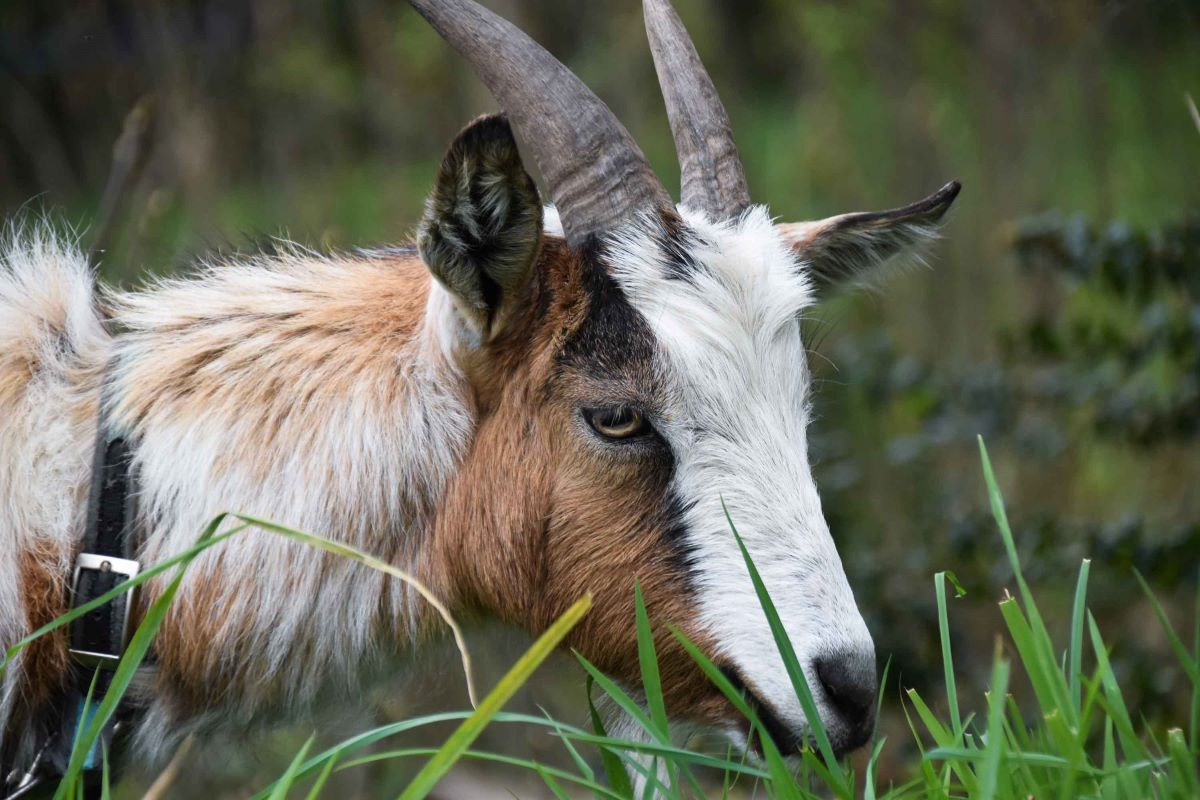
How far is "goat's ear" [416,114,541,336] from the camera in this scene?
278 cm

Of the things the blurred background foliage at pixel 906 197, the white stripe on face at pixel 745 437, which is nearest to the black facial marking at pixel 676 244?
the white stripe on face at pixel 745 437

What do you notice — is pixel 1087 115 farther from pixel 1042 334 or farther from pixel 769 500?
pixel 769 500

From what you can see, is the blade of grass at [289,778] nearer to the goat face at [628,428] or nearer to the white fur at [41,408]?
the goat face at [628,428]

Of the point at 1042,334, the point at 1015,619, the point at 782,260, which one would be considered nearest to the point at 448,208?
the point at 782,260

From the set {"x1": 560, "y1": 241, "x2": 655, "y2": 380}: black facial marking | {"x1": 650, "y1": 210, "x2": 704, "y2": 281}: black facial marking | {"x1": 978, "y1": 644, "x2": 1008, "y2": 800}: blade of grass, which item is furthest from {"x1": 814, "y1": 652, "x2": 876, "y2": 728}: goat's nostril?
{"x1": 650, "y1": 210, "x2": 704, "y2": 281}: black facial marking

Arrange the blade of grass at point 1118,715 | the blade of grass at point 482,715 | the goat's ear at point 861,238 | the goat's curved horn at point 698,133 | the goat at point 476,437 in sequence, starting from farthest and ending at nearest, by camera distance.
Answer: the goat's ear at point 861,238, the goat's curved horn at point 698,133, the goat at point 476,437, the blade of grass at point 1118,715, the blade of grass at point 482,715

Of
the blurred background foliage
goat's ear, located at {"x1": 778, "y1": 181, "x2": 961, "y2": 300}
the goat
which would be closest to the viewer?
the goat

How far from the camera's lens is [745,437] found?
2.90m

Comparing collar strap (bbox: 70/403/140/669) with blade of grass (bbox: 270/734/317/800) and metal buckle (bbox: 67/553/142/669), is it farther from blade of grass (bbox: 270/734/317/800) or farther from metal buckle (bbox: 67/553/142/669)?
blade of grass (bbox: 270/734/317/800)

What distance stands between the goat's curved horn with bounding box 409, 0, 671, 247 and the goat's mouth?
3.71 feet

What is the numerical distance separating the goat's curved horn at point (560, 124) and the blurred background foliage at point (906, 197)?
947 millimetres

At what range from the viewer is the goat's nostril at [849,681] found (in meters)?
2.62

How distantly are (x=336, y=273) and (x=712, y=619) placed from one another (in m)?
1.55

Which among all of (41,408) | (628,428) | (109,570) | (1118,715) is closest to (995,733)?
(1118,715)
